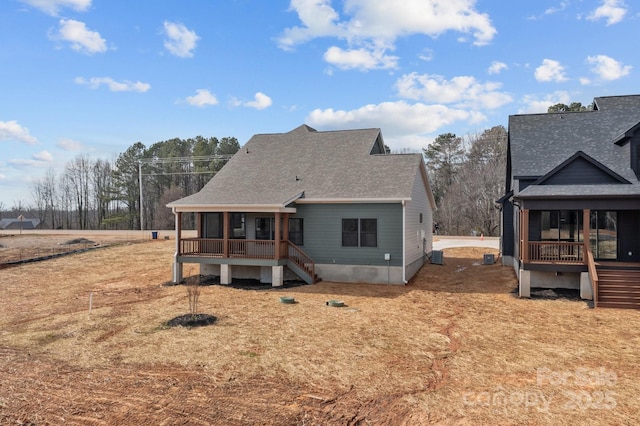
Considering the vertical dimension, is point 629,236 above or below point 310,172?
below

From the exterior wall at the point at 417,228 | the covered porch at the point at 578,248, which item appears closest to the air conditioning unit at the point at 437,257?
the exterior wall at the point at 417,228

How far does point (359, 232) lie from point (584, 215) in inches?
340

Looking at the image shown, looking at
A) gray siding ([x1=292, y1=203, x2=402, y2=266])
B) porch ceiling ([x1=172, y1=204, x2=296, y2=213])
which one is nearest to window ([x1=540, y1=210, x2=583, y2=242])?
gray siding ([x1=292, y1=203, x2=402, y2=266])

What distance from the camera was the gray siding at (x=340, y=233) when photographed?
56.2 feet

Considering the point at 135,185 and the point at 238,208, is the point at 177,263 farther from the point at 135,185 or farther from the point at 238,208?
the point at 135,185

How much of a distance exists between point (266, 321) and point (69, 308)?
7.40m

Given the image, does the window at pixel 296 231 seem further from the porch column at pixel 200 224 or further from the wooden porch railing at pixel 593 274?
the wooden porch railing at pixel 593 274

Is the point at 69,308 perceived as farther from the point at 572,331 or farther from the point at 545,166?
the point at 545,166

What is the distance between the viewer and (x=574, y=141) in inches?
725

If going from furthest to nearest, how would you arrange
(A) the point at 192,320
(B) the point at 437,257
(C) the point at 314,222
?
(B) the point at 437,257, (C) the point at 314,222, (A) the point at 192,320

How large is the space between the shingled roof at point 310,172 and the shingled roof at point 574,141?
4.81m

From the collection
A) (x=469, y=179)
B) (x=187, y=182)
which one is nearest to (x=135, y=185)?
(x=187, y=182)

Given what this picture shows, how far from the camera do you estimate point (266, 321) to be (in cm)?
1173

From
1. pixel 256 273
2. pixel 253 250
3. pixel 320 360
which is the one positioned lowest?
pixel 320 360
